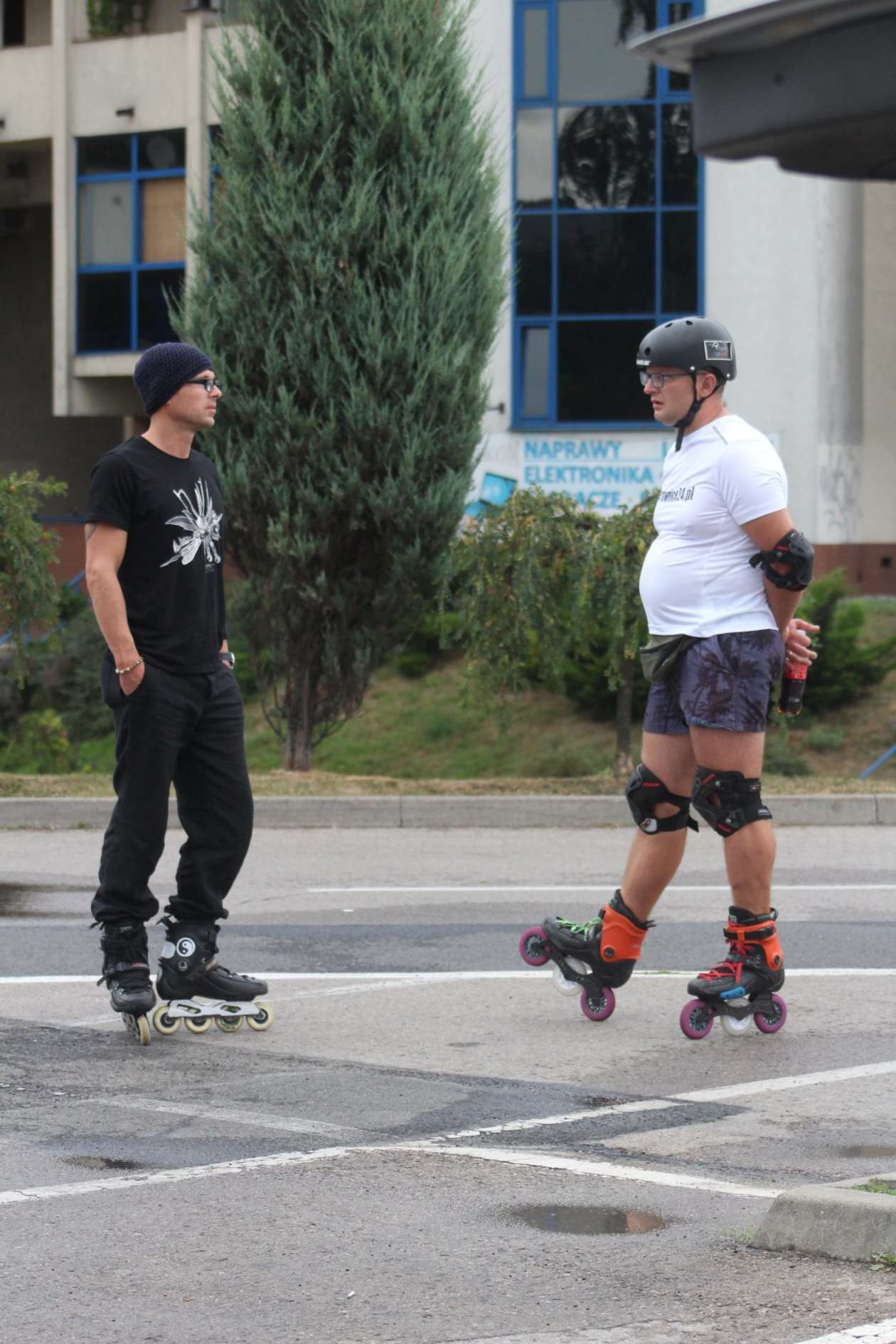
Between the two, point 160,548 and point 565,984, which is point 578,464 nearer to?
point 565,984

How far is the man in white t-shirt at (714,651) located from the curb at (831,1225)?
6.68 feet

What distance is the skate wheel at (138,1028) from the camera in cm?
610

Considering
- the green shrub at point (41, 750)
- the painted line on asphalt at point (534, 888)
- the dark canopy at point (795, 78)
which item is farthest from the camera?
the green shrub at point (41, 750)

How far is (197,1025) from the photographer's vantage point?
626 cm

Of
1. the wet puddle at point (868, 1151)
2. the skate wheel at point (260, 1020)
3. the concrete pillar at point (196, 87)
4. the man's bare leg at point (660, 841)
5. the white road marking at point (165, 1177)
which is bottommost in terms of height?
the skate wheel at point (260, 1020)

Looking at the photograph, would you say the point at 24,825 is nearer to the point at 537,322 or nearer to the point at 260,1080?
the point at 260,1080

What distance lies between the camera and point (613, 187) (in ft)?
100

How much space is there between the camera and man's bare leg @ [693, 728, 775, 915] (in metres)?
6.04

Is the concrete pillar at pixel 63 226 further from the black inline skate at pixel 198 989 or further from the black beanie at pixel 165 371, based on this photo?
the black inline skate at pixel 198 989

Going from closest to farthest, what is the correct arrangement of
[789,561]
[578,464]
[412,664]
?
[789,561] < [412,664] < [578,464]

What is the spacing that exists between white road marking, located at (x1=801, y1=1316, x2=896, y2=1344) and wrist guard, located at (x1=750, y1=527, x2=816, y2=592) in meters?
2.75

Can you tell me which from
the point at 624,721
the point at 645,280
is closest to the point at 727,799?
the point at 624,721

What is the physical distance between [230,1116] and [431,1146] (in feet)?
1.87

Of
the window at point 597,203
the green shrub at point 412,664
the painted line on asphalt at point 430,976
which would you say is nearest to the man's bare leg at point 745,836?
the painted line on asphalt at point 430,976
